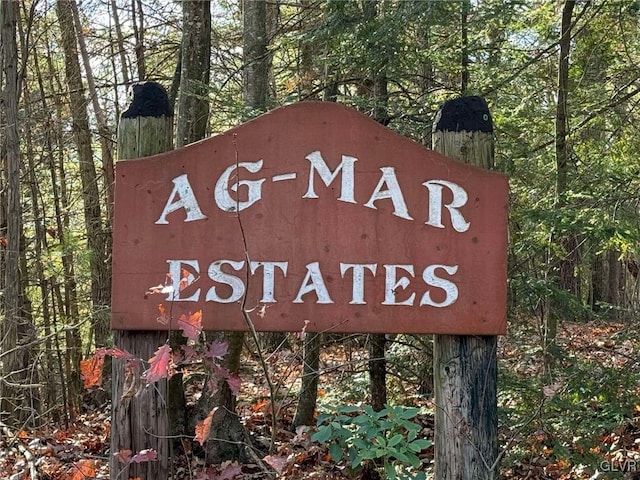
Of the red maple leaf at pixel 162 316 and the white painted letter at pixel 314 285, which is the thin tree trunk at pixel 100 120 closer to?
the red maple leaf at pixel 162 316

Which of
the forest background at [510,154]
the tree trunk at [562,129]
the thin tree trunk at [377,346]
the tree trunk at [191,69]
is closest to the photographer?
the forest background at [510,154]

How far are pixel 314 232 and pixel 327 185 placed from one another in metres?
0.20

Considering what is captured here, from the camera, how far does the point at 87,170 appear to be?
30.5ft

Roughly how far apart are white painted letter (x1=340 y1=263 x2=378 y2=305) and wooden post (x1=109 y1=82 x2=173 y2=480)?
80 cm

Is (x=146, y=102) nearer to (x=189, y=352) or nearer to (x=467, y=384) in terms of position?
(x=189, y=352)

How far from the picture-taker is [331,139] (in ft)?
9.12

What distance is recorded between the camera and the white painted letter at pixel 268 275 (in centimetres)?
273

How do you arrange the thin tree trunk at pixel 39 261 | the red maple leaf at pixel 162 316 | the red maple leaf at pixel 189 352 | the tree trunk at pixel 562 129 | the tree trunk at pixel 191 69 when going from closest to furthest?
1. the red maple leaf at pixel 189 352
2. the red maple leaf at pixel 162 316
3. the tree trunk at pixel 562 129
4. the tree trunk at pixel 191 69
5. the thin tree trunk at pixel 39 261

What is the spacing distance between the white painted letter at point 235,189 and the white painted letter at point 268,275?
0.81ft

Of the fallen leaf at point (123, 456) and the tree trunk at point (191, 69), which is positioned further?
the tree trunk at point (191, 69)

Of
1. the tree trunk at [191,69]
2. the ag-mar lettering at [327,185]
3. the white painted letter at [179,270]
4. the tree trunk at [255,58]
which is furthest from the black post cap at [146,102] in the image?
the tree trunk at [191,69]

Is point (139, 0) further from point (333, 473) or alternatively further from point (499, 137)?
point (333, 473)

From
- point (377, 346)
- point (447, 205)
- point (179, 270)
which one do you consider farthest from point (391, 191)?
point (377, 346)

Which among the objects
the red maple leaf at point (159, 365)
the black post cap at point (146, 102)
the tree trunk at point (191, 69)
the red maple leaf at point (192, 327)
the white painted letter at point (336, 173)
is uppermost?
the tree trunk at point (191, 69)
